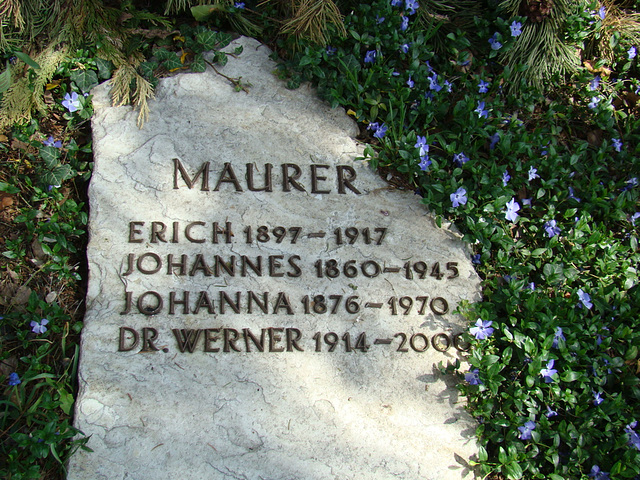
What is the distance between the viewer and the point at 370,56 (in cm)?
288

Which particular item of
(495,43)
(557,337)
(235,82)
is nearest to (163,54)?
(235,82)

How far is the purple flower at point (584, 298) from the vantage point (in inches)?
103

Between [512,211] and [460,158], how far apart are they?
420 millimetres

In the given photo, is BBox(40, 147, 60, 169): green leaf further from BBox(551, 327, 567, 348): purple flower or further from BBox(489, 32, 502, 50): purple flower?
BBox(551, 327, 567, 348): purple flower

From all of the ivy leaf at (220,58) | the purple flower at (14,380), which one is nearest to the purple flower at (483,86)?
the ivy leaf at (220,58)

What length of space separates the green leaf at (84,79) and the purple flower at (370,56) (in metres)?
1.55

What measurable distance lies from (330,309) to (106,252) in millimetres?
1147

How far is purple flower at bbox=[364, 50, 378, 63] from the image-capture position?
9.41ft

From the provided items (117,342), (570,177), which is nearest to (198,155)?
(117,342)

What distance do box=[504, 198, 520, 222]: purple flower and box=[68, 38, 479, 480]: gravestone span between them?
1.13 ft

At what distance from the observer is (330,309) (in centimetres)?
241

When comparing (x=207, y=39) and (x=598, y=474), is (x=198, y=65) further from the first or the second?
(x=598, y=474)

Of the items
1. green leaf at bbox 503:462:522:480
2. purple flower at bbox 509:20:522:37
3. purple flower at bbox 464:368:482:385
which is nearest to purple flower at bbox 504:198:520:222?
purple flower at bbox 464:368:482:385

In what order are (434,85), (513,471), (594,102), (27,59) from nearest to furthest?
(513,471) < (27,59) < (434,85) < (594,102)
